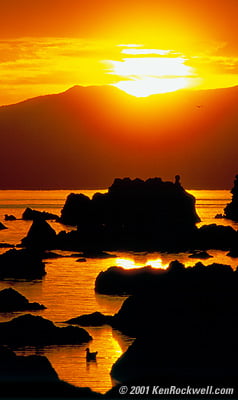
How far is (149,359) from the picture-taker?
188 ft

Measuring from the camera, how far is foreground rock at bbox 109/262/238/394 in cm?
5629

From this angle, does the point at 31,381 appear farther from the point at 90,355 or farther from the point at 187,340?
the point at 90,355

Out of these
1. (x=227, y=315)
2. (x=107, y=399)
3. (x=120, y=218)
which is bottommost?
(x=107, y=399)

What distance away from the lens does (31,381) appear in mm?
51344

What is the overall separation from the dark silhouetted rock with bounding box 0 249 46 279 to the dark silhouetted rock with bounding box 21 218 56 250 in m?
37.6

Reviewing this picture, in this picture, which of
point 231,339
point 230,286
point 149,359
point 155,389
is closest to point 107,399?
point 155,389

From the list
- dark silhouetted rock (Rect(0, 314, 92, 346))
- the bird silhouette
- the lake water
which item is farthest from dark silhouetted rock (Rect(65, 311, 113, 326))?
the bird silhouette

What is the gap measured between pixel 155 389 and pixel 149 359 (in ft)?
15.2

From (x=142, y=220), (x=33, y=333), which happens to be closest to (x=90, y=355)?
(x=33, y=333)

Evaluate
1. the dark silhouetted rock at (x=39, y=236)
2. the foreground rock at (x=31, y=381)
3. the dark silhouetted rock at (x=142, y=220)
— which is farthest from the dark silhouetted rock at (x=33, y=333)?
the dark silhouetted rock at (x=142, y=220)

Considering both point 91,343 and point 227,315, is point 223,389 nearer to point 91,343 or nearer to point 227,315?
point 227,315

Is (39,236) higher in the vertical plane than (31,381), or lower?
higher

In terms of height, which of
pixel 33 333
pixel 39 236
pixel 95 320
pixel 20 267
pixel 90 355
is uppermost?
pixel 39 236

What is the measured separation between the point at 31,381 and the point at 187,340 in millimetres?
11555
